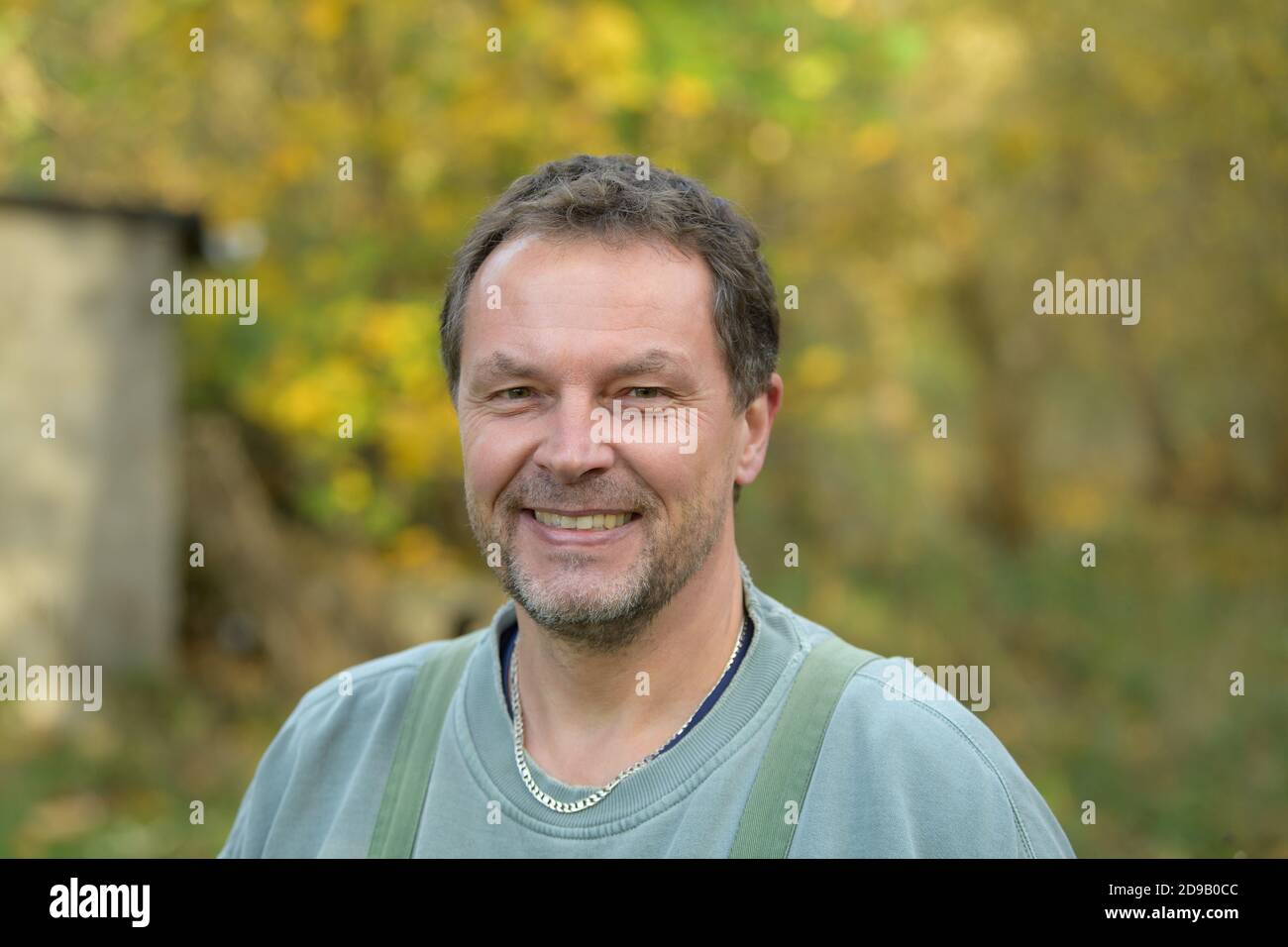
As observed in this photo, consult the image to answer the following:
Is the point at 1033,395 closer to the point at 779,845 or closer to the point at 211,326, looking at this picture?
the point at 211,326

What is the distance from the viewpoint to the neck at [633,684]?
2264 millimetres

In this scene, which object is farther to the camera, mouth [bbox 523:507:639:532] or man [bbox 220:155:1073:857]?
mouth [bbox 523:507:639:532]

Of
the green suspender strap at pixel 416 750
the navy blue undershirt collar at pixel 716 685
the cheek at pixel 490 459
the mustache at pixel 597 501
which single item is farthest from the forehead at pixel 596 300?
the green suspender strap at pixel 416 750

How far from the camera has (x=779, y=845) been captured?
199 centimetres

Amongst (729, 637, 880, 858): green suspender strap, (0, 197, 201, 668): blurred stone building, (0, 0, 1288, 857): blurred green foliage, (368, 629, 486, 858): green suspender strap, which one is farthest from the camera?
(0, 197, 201, 668): blurred stone building

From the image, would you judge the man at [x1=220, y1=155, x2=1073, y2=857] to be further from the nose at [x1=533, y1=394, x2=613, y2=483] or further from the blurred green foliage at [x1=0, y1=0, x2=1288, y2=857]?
the blurred green foliage at [x1=0, y1=0, x2=1288, y2=857]

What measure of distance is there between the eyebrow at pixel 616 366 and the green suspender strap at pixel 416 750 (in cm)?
62

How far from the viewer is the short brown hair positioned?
7.45 ft

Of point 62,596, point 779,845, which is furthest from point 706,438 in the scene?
point 62,596

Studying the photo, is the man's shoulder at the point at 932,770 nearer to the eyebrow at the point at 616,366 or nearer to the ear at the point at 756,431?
the ear at the point at 756,431

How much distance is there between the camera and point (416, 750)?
237 centimetres

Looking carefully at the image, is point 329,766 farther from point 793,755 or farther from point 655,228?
point 655,228

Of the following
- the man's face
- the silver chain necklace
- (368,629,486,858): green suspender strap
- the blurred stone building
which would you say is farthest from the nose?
the blurred stone building

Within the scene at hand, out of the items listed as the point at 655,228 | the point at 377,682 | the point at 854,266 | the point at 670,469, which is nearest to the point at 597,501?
the point at 670,469
